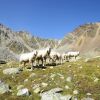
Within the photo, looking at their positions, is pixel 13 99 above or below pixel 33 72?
below

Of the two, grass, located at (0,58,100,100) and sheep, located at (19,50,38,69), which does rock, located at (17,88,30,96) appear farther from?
sheep, located at (19,50,38,69)

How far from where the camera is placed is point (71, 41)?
16825 cm

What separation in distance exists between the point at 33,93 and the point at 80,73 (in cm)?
836

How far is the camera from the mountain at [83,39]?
5763 inches

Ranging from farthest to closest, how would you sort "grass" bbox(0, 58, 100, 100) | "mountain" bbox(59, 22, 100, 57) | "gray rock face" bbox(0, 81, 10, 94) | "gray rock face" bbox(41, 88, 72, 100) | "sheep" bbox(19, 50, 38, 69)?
"mountain" bbox(59, 22, 100, 57), "sheep" bbox(19, 50, 38, 69), "gray rock face" bbox(0, 81, 10, 94), "grass" bbox(0, 58, 100, 100), "gray rock face" bbox(41, 88, 72, 100)

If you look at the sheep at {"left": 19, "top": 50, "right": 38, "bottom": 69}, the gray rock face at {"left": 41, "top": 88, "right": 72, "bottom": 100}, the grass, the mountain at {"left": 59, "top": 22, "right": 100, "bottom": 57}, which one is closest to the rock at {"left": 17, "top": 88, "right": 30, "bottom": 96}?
the grass

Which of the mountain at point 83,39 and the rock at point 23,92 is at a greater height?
the mountain at point 83,39

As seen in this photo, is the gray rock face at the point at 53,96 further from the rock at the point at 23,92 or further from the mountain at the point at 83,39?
the mountain at the point at 83,39

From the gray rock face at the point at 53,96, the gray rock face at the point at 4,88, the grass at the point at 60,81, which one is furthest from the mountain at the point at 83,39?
the gray rock face at the point at 53,96

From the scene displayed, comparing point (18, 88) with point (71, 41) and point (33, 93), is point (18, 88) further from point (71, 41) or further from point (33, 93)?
point (71, 41)

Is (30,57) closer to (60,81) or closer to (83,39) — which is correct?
(60,81)

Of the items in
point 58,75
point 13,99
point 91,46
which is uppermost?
point 91,46

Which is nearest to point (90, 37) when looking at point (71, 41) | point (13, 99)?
point (71, 41)

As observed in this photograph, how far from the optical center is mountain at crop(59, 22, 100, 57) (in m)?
146
